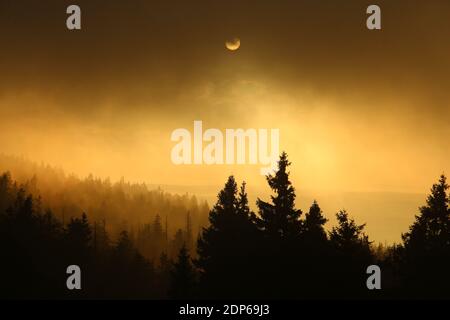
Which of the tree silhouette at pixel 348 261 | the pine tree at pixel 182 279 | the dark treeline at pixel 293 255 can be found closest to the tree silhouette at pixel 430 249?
the dark treeline at pixel 293 255

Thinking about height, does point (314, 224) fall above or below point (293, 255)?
above

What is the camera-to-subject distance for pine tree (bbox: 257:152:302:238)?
29.9 m

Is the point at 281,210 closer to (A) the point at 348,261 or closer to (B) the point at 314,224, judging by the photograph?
(B) the point at 314,224

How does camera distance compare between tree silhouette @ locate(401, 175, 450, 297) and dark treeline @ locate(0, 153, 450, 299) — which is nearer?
dark treeline @ locate(0, 153, 450, 299)

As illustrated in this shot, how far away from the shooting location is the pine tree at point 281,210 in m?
29.9

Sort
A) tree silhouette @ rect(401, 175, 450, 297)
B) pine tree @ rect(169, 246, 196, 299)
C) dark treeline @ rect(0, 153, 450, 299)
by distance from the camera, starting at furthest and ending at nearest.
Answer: pine tree @ rect(169, 246, 196, 299), tree silhouette @ rect(401, 175, 450, 297), dark treeline @ rect(0, 153, 450, 299)

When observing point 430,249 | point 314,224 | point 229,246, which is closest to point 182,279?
point 229,246

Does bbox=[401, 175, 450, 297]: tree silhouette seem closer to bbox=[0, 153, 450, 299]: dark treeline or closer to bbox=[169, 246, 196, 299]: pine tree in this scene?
bbox=[0, 153, 450, 299]: dark treeline

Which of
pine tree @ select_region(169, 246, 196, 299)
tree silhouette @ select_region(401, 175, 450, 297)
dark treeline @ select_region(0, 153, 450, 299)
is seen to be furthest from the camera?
pine tree @ select_region(169, 246, 196, 299)

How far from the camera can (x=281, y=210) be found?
1195 inches

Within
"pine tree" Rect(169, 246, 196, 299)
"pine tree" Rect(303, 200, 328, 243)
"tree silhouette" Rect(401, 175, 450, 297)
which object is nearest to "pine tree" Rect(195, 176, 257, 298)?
"pine tree" Rect(303, 200, 328, 243)

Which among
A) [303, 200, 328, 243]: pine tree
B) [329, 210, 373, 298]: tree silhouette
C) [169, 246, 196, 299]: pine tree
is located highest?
[303, 200, 328, 243]: pine tree
